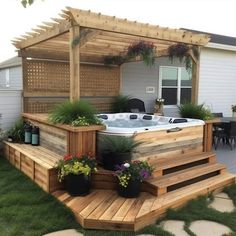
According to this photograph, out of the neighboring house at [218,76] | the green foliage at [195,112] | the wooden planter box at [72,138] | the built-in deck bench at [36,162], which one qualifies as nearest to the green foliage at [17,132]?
the built-in deck bench at [36,162]

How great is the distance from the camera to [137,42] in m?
6.59

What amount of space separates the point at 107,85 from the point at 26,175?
13.8 feet

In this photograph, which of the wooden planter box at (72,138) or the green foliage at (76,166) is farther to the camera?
the wooden planter box at (72,138)

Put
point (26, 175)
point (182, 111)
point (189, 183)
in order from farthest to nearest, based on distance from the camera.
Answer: point (182, 111) → point (26, 175) → point (189, 183)

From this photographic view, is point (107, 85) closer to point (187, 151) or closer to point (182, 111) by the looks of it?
point (182, 111)

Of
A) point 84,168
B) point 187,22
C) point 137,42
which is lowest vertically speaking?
point 84,168

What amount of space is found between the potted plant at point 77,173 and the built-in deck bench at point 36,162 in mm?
176

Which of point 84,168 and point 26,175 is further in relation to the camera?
point 26,175

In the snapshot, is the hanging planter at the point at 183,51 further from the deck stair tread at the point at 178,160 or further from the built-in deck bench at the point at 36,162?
the built-in deck bench at the point at 36,162

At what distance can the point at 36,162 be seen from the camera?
4230 mm

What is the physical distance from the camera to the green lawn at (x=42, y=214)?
118 inches

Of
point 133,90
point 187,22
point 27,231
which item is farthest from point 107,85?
point 187,22

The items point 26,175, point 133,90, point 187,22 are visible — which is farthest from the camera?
point 187,22

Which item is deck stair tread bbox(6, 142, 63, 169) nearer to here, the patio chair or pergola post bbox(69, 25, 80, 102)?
pergola post bbox(69, 25, 80, 102)
